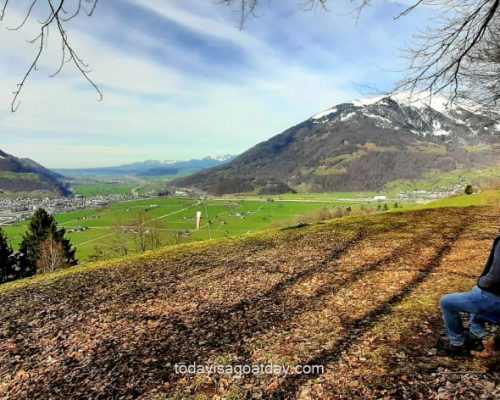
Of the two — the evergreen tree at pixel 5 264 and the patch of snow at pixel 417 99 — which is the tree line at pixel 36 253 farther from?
the patch of snow at pixel 417 99

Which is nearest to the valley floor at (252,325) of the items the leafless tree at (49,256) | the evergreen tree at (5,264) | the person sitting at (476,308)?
the person sitting at (476,308)

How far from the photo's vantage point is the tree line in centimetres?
4044

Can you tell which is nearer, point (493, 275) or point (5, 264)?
point (493, 275)

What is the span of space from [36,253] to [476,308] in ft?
164

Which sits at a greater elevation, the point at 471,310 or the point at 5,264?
the point at 471,310

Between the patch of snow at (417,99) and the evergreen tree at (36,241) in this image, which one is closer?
the patch of snow at (417,99)

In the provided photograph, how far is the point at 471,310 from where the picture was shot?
17.9 feet

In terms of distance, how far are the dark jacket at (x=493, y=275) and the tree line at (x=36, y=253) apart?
40.7 metres

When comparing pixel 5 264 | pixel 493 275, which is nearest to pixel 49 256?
pixel 5 264

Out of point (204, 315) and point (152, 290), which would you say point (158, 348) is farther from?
point (152, 290)

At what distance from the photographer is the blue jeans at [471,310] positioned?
17.3 feet

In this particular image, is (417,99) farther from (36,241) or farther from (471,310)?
(36,241)

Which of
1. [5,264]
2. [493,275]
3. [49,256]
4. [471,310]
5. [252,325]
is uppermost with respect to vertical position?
[493,275]

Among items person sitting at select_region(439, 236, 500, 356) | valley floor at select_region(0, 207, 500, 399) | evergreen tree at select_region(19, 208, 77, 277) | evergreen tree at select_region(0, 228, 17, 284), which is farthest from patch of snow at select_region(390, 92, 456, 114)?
evergreen tree at select_region(19, 208, 77, 277)
